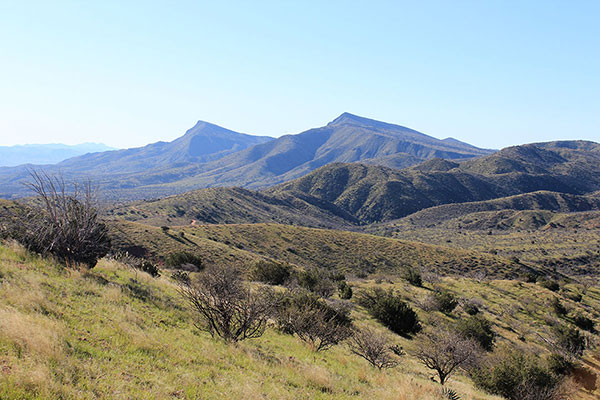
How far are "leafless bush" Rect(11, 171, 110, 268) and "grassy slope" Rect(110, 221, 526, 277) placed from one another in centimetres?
2761

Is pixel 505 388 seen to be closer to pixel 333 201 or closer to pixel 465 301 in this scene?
pixel 465 301

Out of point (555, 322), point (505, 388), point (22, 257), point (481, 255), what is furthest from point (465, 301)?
point (481, 255)

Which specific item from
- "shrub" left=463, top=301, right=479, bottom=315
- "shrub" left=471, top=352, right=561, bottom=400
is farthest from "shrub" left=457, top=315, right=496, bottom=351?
"shrub" left=463, top=301, right=479, bottom=315

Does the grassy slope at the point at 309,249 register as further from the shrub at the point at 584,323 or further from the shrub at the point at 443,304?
the shrub at the point at 584,323

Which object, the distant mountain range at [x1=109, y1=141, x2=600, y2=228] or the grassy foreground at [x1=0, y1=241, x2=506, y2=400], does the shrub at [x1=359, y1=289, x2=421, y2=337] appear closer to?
the grassy foreground at [x1=0, y1=241, x2=506, y2=400]

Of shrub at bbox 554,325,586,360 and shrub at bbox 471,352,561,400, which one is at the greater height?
shrub at bbox 471,352,561,400

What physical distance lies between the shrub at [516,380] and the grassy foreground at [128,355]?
2334 mm

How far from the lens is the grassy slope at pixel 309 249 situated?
43500 mm

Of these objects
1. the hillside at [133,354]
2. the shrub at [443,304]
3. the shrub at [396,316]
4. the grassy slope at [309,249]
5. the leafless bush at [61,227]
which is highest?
the leafless bush at [61,227]

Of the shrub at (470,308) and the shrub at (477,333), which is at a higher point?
the shrub at (477,333)

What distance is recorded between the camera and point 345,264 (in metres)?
56.0

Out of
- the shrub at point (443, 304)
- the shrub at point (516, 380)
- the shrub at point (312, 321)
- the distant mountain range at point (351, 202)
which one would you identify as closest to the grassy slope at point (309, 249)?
the shrub at point (443, 304)

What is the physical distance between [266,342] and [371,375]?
3822 mm

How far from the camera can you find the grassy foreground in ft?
17.3
